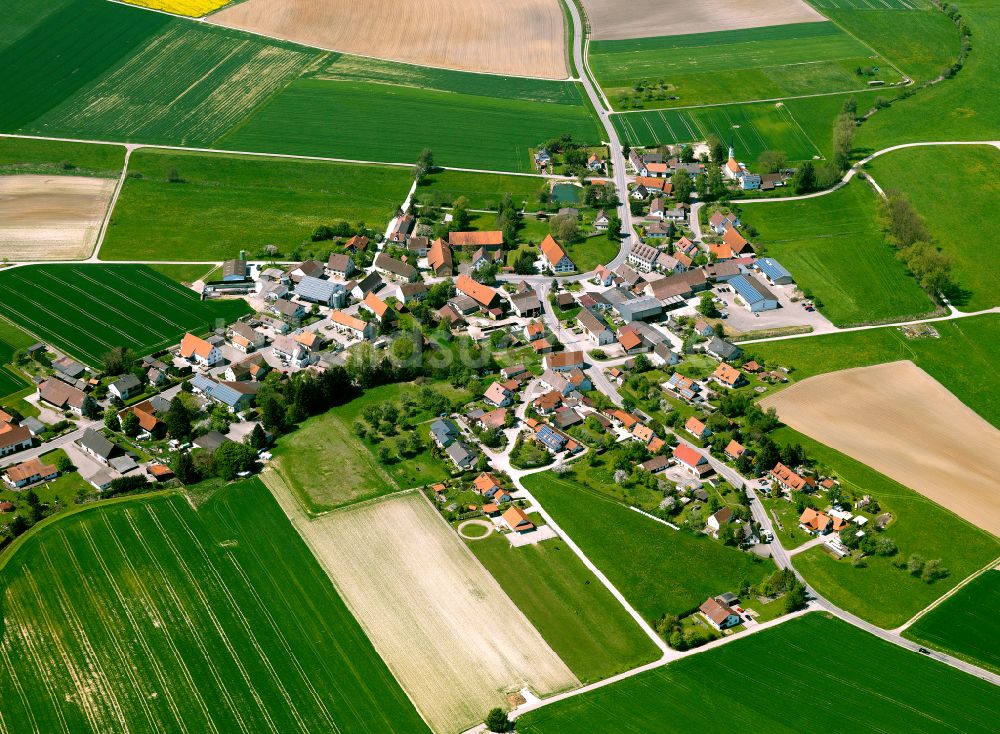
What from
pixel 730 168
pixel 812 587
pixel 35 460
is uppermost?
pixel 730 168

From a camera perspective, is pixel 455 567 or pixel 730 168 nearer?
pixel 455 567

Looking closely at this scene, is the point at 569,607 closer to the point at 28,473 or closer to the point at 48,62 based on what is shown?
the point at 28,473

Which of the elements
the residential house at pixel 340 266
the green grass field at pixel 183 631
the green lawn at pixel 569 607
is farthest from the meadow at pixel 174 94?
the green lawn at pixel 569 607

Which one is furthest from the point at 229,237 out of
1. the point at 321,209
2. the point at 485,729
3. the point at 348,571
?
the point at 485,729

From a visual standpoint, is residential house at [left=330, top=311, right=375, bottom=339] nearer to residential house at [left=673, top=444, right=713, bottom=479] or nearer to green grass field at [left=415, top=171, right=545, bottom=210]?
green grass field at [left=415, top=171, right=545, bottom=210]

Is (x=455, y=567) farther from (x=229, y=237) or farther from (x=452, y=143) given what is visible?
(x=452, y=143)

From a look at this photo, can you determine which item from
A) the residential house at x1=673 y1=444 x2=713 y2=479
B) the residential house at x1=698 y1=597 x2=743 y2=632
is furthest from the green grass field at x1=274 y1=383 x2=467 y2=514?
the residential house at x1=698 y1=597 x2=743 y2=632
